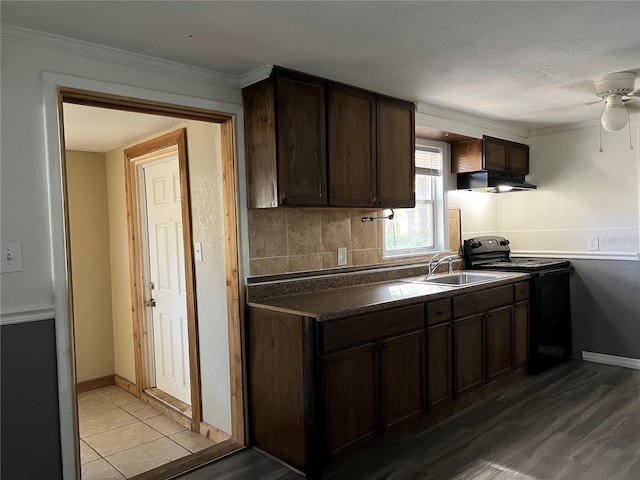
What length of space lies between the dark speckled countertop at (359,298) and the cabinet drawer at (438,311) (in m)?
0.04

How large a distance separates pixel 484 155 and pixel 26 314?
3574 mm

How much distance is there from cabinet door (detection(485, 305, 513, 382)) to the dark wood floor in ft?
0.67

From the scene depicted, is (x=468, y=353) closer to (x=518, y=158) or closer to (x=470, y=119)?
(x=470, y=119)

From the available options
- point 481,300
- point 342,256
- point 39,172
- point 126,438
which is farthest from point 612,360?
point 39,172

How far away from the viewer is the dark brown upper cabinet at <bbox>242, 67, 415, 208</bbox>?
263 centimetres

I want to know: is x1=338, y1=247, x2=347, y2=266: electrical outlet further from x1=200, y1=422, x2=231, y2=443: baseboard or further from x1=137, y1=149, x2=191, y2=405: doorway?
x1=200, y1=422, x2=231, y2=443: baseboard

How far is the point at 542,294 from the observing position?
13.2 ft

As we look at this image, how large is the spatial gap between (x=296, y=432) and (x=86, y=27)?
215 cm

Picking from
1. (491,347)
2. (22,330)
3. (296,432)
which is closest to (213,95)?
(22,330)

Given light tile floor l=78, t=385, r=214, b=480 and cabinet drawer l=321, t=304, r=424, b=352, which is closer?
cabinet drawer l=321, t=304, r=424, b=352

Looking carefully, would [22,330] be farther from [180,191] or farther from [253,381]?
[180,191]

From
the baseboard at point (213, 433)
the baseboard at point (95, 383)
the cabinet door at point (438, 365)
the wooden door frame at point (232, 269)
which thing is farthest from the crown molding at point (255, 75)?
the baseboard at point (95, 383)

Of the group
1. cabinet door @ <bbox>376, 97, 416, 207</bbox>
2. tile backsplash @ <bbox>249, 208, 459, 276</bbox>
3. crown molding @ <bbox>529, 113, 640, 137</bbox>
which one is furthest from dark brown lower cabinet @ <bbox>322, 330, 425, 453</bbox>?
crown molding @ <bbox>529, 113, 640, 137</bbox>

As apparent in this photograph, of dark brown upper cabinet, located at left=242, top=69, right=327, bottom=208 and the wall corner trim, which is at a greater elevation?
dark brown upper cabinet, located at left=242, top=69, right=327, bottom=208
